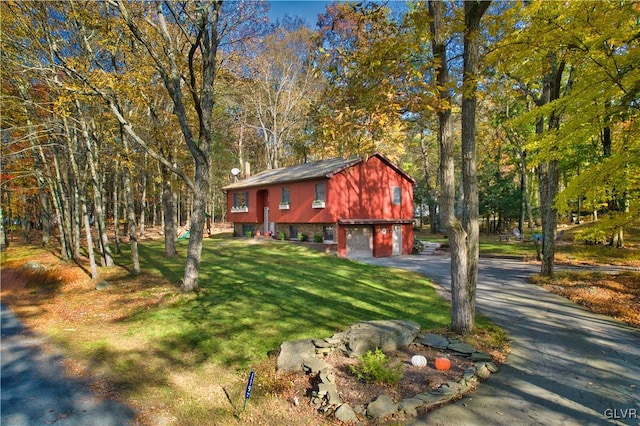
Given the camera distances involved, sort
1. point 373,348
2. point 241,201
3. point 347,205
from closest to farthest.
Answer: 1. point 373,348
2. point 347,205
3. point 241,201

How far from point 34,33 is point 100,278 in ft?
26.4

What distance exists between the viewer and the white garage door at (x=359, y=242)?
68.4 ft

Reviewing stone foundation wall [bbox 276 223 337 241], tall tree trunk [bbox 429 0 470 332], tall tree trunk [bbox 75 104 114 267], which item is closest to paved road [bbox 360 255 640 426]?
tall tree trunk [bbox 429 0 470 332]

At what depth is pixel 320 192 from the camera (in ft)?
68.7

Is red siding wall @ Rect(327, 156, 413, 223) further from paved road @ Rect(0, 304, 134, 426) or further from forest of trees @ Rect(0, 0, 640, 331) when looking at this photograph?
paved road @ Rect(0, 304, 134, 426)

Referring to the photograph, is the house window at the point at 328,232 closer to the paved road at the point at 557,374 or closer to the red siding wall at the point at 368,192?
the red siding wall at the point at 368,192

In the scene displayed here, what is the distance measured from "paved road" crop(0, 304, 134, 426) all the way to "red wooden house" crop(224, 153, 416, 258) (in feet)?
50.2

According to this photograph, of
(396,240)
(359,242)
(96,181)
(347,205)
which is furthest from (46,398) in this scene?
(396,240)

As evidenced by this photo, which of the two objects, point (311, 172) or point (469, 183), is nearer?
point (469, 183)

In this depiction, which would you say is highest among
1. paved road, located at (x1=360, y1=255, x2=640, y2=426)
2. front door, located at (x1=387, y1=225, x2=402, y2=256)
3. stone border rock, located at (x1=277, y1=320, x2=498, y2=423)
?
front door, located at (x1=387, y1=225, x2=402, y2=256)

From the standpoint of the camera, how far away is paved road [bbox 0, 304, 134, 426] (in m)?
4.44

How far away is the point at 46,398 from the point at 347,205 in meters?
17.2

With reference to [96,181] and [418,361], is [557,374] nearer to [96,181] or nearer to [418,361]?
[418,361]

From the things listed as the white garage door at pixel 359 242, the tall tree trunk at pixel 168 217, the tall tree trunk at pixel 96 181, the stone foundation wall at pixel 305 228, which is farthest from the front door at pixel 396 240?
the tall tree trunk at pixel 96 181
